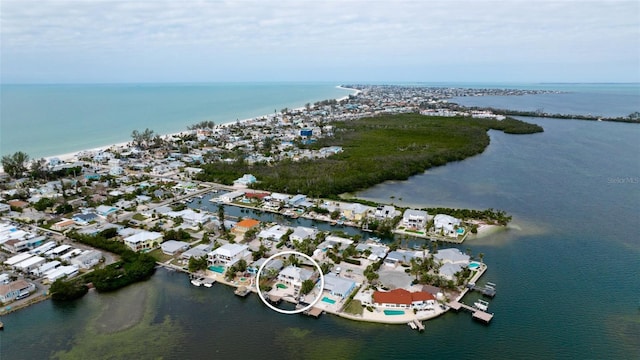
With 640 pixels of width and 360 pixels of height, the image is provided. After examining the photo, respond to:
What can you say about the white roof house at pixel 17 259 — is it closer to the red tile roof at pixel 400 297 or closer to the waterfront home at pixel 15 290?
the waterfront home at pixel 15 290

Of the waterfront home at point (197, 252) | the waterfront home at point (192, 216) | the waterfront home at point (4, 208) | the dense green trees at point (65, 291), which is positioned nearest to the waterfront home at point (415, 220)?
the waterfront home at point (197, 252)

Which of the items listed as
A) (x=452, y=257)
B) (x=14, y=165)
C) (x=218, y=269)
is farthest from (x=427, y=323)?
(x=14, y=165)

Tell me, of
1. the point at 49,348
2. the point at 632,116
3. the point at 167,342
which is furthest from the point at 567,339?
the point at 632,116

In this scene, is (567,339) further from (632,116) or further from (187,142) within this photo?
(632,116)

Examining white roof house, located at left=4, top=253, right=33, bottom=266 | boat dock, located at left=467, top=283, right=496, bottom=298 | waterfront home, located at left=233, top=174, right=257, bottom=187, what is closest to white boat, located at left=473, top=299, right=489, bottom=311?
boat dock, located at left=467, top=283, right=496, bottom=298

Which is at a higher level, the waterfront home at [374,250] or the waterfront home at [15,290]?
the waterfront home at [374,250]

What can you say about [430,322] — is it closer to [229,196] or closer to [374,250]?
[374,250]

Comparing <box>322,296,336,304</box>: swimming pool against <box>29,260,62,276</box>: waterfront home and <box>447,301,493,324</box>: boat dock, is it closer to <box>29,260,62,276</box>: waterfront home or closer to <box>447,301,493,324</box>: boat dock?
<box>447,301,493,324</box>: boat dock
